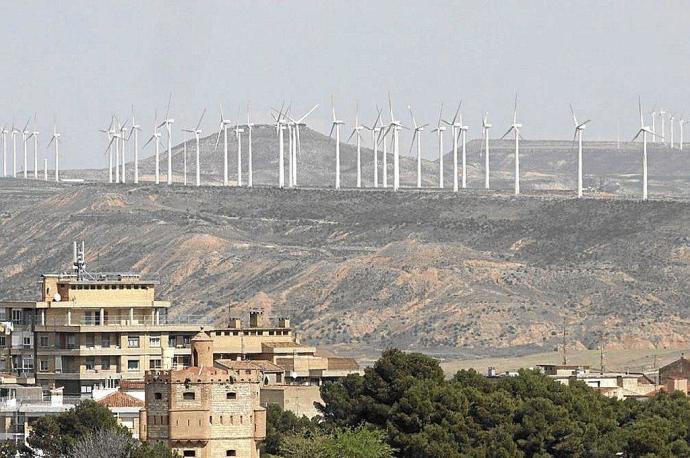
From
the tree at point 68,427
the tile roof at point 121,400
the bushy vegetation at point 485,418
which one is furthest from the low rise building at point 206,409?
the tile roof at point 121,400

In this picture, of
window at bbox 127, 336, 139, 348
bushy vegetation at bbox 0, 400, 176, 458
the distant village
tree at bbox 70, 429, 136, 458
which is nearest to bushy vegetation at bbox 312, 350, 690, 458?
the distant village

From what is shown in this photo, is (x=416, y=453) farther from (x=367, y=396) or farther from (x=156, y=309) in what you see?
(x=156, y=309)

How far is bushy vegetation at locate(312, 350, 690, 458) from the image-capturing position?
94.1 meters

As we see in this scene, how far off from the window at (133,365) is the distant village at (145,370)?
36mm

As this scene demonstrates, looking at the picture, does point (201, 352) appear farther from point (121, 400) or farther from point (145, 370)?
point (145, 370)

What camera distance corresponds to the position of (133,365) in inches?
4247

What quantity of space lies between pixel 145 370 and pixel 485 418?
39.2 feet

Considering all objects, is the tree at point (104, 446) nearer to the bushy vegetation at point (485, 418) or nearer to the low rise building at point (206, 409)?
the low rise building at point (206, 409)

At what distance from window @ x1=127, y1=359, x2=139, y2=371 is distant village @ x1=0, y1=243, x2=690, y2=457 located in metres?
0.04

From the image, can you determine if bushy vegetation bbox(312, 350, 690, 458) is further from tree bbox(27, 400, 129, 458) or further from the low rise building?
the low rise building

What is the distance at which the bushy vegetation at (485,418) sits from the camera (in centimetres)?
9406

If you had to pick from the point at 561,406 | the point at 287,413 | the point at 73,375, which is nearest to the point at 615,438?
the point at 561,406

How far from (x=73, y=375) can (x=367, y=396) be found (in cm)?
1286

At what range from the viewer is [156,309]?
111 meters
